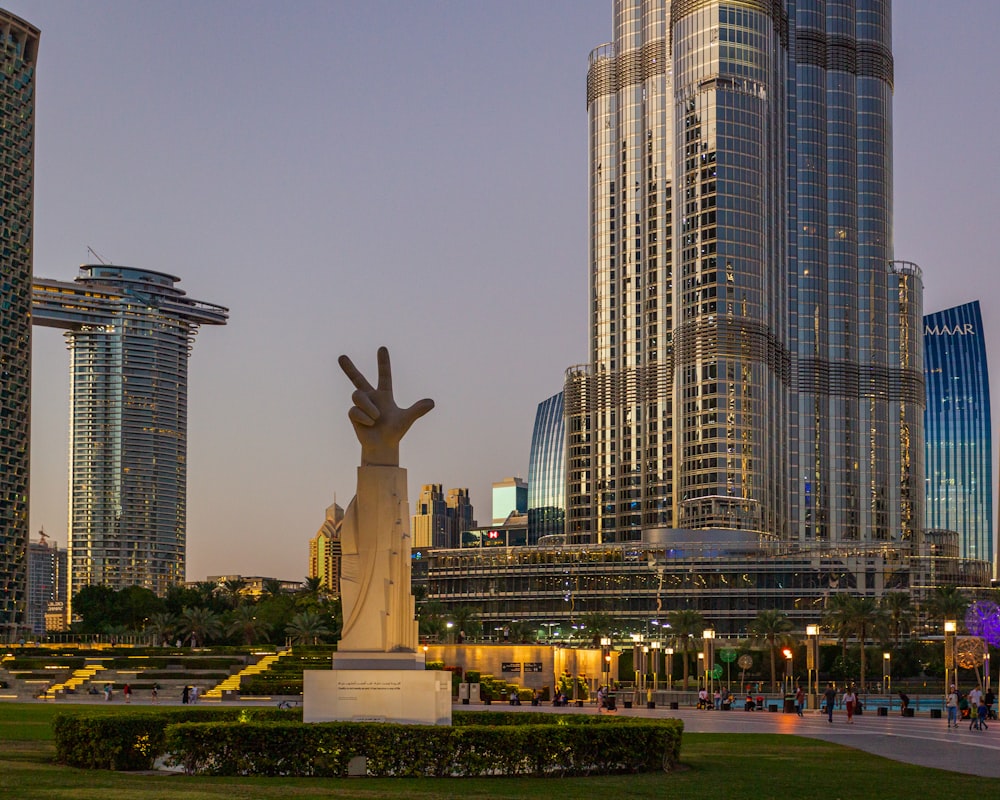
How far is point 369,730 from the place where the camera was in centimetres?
3369

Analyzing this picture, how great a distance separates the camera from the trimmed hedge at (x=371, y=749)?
33.3 m

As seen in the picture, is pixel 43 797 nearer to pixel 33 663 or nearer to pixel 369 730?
pixel 369 730

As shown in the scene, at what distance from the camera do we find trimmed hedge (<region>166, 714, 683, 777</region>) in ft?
109

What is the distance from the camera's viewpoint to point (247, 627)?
162875 mm

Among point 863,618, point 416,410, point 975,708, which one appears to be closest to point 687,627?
point 863,618

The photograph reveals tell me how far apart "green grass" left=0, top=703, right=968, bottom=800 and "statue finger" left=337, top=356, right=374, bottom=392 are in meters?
12.5

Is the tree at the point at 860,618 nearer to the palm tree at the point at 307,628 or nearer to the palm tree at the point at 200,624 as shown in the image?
the palm tree at the point at 307,628

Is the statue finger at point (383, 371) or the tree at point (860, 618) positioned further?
the tree at point (860, 618)

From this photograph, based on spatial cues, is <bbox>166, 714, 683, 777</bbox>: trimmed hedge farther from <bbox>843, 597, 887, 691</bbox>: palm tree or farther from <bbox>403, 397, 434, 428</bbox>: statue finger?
<bbox>843, 597, 887, 691</bbox>: palm tree

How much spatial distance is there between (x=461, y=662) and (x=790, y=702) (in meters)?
41.9

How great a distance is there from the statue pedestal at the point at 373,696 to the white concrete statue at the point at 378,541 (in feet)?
5.04

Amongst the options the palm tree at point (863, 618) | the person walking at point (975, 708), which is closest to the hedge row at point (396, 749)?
the person walking at point (975, 708)

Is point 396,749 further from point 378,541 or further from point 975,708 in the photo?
point 975,708

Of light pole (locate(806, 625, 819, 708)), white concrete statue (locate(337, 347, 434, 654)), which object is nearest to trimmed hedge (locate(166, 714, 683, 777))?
white concrete statue (locate(337, 347, 434, 654))
